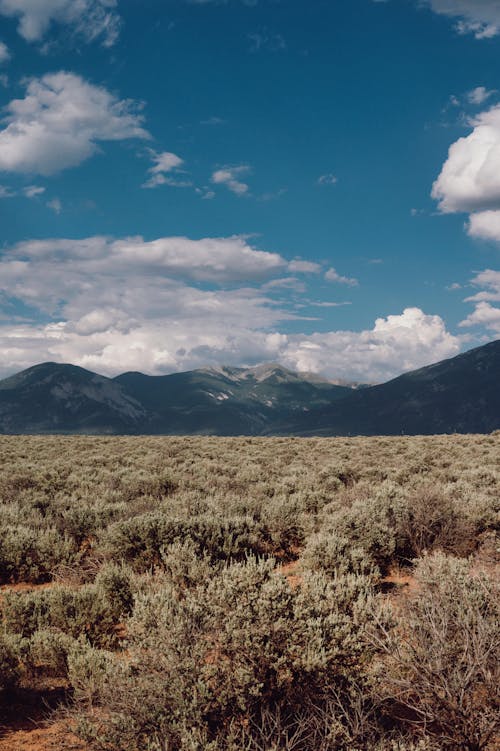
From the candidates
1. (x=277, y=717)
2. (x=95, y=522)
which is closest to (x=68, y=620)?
(x=277, y=717)

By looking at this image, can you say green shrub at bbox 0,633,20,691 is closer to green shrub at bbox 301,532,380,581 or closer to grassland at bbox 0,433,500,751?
grassland at bbox 0,433,500,751

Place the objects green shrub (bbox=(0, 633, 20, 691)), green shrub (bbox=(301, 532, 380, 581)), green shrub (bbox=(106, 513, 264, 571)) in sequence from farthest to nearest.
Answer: green shrub (bbox=(106, 513, 264, 571)) → green shrub (bbox=(301, 532, 380, 581)) → green shrub (bbox=(0, 633, 20, 691))

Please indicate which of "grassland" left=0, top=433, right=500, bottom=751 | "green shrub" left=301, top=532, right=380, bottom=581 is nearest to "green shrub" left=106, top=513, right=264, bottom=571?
"grassland" left=0, top=433, right=500, bottom=751

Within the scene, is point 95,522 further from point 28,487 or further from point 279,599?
point 279,599

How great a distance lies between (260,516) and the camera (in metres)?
11.4

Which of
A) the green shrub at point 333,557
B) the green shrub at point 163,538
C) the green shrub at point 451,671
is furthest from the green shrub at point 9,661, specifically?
the green shrub at point 333,557

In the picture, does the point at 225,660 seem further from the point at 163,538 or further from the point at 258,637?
the point at 163,538

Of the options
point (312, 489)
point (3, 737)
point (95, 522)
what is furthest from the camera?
point (312, 489)

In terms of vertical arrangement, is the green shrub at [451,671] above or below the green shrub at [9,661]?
above

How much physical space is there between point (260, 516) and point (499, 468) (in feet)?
39.8

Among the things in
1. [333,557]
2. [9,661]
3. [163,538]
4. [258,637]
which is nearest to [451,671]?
[258,637]

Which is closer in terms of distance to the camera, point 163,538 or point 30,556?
point 163,538

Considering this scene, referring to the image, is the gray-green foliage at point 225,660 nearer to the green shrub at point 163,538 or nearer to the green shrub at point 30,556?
the green shrub at point 163,538

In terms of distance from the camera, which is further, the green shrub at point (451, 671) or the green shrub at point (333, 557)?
the green shrub at point (333, 557)
